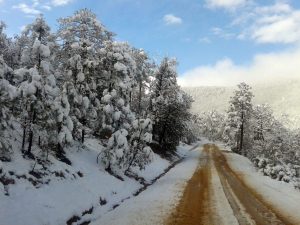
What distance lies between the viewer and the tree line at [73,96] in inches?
661

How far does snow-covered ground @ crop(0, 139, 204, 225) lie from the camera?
12.5 metres

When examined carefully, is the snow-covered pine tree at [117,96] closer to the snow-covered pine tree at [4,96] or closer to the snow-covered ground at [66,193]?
the snow-covered ground at [66,193]

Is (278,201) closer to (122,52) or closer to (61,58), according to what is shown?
(122,52)

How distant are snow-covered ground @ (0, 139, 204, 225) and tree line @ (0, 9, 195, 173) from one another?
0.97 metres

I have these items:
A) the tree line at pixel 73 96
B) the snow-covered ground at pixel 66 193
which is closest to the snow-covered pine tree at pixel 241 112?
the tree line at pixel 73 96

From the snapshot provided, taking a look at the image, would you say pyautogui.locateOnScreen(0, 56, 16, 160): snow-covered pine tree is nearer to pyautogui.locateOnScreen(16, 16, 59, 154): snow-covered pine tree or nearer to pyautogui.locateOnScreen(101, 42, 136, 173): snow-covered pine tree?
pyautogui.locateOnScreen(16, 16, 59, 154): snow-covered pine tree

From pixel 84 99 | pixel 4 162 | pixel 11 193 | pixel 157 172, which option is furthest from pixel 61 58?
pixel 11 193

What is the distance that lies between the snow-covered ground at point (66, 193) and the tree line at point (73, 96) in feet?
3.17

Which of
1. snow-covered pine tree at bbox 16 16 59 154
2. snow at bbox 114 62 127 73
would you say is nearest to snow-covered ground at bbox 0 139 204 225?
snow-covered pine tree at bbox 16 16 59 154

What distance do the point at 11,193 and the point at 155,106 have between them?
1565 inches

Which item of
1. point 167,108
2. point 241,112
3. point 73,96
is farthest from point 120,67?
point 241,112

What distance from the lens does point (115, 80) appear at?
26.8 m

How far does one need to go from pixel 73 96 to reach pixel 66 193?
7.93m

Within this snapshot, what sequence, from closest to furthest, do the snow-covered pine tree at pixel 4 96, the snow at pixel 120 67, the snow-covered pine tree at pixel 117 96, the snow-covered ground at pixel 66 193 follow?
the snow-covered ground at pixel 66 193 < the snow-covered pine tree at pixel 4 96 < the snow-covered pine tree at pixel 117 96 < the snow at pixel 120 67
